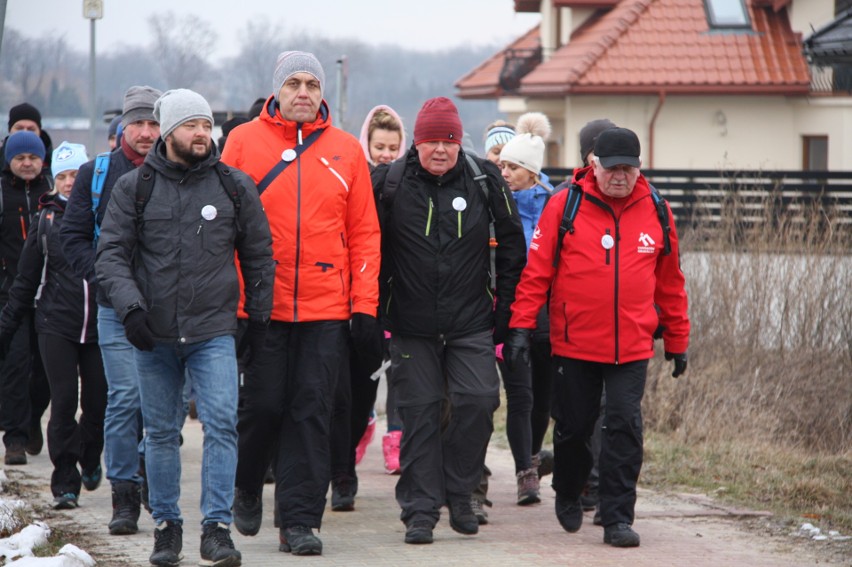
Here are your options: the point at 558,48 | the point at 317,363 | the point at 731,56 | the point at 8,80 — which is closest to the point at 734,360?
the point at 317,363

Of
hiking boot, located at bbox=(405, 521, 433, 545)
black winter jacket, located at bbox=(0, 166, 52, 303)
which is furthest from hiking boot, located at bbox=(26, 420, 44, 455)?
hiking boot, located at bbox=(405, 521, 433, 545)

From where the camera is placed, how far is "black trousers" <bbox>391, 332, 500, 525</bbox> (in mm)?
6938

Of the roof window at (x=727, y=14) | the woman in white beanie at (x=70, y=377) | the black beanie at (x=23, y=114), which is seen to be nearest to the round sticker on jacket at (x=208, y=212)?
the woman in white beanie at (x=70, y=377)

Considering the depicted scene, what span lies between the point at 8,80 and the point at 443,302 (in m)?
17.4

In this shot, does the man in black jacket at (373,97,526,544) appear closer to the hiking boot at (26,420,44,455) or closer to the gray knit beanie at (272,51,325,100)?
the gray knit beanie at (272,51,325,100)

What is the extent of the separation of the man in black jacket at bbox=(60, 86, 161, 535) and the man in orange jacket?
0.66m

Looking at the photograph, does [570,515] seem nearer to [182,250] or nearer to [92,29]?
[182,250]

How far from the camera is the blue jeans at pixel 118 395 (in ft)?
22.9

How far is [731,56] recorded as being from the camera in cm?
3161

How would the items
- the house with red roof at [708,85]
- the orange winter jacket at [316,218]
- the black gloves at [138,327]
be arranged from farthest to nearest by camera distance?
the house with red roof at [708,85], the orange winter jacket at [316,218], the black gloves at [138,327]

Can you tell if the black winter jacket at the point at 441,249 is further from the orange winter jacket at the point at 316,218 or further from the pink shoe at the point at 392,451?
the pink shoe at the point at 392,451

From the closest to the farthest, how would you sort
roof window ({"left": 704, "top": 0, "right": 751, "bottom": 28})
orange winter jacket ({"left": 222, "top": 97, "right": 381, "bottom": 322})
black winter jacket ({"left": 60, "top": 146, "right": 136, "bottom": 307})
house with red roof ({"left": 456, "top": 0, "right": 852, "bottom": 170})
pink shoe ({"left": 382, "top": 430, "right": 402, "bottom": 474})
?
orange winter jacket ({"left": 222, "top": 97, "right": 381, "bottom": 322}), black winter jacket ({"left": 60, "top": 146, "right": 136, "bottom": 307}), pink shoe ({"left": 382, "top": 430, "right": 402, "bottom": 474}), house with red roof ({"left": 456, "top": 0, "right": 852, "bottom": 170}), roof window ({"left": 704, "top": 0, "right": 751, "bottom": 28})

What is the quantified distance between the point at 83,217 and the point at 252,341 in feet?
4.12

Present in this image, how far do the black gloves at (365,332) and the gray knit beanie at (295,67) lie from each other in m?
1.19
